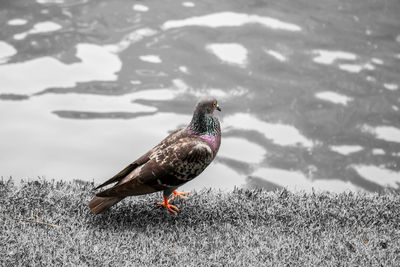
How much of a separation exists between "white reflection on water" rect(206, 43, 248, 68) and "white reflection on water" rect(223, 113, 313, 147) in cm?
175

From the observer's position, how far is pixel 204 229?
4809 mm

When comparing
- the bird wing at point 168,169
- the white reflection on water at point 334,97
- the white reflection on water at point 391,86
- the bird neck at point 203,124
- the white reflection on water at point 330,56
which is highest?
the bird neck at point 203,124

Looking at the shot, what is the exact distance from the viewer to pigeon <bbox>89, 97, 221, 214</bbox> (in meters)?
4.58

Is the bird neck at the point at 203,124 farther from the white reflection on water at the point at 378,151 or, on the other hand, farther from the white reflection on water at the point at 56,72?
the white reflection on water at the point at 56,72

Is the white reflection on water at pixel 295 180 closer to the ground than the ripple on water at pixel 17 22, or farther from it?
closer to the ground

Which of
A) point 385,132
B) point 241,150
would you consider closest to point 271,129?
point 241,150

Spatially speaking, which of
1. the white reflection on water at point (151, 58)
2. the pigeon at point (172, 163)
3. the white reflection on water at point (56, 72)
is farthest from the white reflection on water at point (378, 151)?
the white reflection on water at point (56, 72)

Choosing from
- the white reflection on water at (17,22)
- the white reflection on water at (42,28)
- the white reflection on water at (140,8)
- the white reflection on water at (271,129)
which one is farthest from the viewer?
the white reflection on water at (140,8)

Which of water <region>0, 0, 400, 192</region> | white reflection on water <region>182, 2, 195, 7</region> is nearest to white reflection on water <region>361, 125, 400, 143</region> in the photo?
water <region>0, 0, 400, 192</region>

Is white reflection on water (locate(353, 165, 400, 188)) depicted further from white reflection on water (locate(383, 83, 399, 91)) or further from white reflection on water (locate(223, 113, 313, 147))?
white reflection on water (locate(383, 83, 399, 91))

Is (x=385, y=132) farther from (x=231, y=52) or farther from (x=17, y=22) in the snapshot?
(x=17, y=22)

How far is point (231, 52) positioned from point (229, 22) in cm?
135

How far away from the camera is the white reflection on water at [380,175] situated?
746 cm

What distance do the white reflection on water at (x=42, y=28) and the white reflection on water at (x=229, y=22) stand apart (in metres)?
2.25
